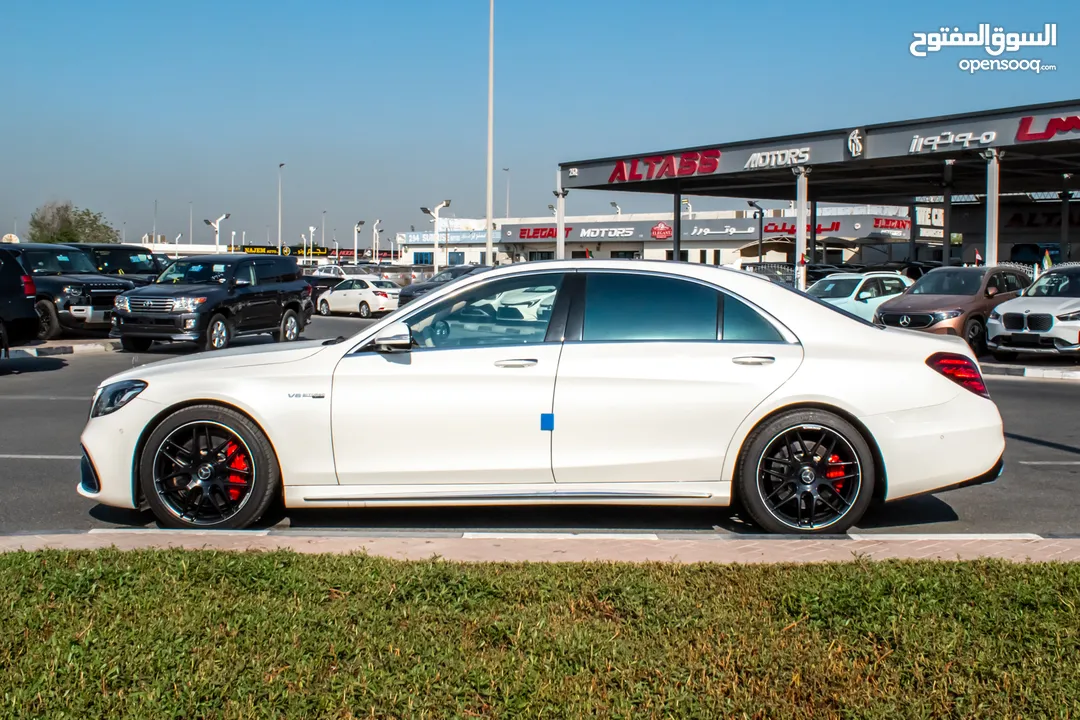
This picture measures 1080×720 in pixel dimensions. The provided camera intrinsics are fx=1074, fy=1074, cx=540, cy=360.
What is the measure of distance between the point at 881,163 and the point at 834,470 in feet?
110

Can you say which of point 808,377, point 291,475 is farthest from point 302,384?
point 808,377

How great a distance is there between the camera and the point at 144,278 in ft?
84.4

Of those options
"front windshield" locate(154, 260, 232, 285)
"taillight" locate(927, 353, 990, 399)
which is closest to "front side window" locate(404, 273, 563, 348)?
"taillight" locate(927, 353, 990, 399)

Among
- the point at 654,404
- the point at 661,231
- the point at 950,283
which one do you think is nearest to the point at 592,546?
the point at 654,404

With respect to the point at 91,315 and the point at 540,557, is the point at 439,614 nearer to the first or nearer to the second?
the point at 540,557

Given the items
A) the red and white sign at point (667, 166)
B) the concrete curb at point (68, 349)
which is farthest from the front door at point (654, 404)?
the red and white sign at point (667, 166)

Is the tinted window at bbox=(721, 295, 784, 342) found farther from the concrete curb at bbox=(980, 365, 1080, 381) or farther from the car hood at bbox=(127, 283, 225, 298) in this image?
the car hood at bbox=(127, 283, 225, 298)

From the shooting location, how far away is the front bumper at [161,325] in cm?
1905

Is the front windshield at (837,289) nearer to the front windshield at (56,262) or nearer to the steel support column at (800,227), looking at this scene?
the steel support column at (800,227)

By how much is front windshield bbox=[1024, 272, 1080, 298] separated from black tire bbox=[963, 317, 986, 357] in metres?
1.13

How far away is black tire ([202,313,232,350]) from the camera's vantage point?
19.4 metres

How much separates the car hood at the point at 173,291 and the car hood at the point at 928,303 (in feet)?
41.1

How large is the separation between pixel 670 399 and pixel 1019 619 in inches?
91.9

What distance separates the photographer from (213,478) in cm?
633
